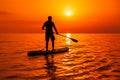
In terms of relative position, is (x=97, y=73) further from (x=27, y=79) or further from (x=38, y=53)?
(x=38, y=53)

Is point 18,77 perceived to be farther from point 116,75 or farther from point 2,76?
point 116,75

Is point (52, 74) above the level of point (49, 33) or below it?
below

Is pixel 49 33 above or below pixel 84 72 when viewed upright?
above

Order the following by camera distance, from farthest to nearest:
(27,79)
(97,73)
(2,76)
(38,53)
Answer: (38,53)
(97,73)
(2,76)
(27,79)

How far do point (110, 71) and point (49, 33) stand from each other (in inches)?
376

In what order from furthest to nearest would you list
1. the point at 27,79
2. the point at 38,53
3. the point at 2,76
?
the point at 38,53 < the point at 2,76 < the point at 27,79

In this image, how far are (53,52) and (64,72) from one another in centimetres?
939

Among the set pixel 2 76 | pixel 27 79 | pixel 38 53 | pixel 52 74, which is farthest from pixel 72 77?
pixel 38 53

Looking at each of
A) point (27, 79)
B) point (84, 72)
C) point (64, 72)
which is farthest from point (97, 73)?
point (27, 79)

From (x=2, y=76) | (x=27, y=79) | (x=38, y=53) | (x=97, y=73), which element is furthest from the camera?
(x=38, y=53)

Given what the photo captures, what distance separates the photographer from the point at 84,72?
11812 mm

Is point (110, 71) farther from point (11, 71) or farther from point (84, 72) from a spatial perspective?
point (11, 71)

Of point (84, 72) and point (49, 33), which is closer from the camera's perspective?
point (84, 72)

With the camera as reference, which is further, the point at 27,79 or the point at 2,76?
the point at 2,76
